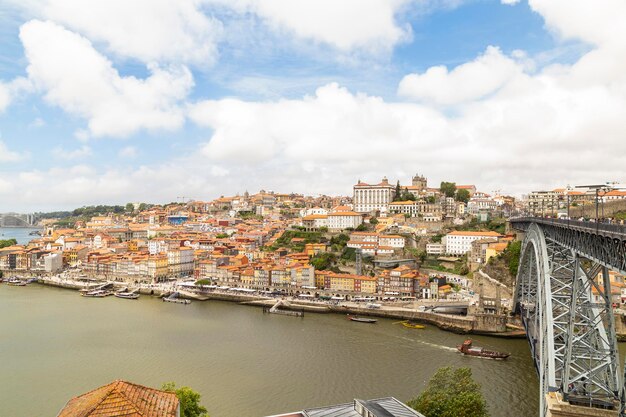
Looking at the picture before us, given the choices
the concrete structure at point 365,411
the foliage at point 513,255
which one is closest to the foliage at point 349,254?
the foliage at point 513,255

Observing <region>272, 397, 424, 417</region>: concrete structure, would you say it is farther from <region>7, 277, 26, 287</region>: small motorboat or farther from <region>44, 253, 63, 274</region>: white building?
<region>44, 253, 63, 274</region>: white building

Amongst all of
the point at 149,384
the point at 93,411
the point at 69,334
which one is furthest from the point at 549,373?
the point at 69,334

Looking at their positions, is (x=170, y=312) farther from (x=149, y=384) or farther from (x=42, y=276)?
(x=42, y=276)

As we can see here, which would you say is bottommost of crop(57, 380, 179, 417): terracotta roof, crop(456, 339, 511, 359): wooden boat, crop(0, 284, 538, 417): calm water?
crop(0, 284, 538, 417): calm water


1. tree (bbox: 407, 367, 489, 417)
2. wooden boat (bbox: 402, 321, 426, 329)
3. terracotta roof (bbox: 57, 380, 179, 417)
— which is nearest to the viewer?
terracotta roof (bbox: 57, 380, 179, 417)

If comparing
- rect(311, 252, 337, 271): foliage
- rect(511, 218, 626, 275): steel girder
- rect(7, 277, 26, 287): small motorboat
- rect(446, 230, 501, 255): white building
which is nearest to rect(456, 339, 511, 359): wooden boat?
rect(511, 218, 626, 275): steel girder

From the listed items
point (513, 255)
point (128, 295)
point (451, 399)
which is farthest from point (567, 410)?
point (128, 295)
